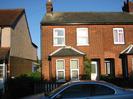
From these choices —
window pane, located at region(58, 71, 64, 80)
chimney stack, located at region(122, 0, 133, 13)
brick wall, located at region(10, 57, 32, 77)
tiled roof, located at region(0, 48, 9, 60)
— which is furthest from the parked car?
chimney stack, located at region(122, 0, 133, 13)

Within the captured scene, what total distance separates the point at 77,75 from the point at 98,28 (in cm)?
562

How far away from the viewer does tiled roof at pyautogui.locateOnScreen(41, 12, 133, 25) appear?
2780 cm

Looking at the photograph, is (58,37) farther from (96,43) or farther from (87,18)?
(87,18)

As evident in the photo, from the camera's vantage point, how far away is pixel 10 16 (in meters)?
30.8

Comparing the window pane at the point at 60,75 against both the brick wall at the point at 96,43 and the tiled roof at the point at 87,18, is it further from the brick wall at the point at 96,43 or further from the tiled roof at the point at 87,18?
the tiled roof at the point at 87,18

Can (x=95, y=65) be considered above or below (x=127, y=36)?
below

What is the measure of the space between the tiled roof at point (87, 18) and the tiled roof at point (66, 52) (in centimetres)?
274

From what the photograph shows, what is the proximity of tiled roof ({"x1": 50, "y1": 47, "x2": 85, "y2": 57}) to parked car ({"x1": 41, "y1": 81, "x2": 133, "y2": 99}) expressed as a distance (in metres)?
15.5

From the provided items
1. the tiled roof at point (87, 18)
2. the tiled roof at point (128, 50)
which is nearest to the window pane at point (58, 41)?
the tiled roof at point (87, 18)

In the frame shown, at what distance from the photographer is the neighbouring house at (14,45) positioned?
88.7 ft

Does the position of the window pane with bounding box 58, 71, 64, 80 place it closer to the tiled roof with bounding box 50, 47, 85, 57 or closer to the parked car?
the tiled roof with bounding box 50, 47, 85, 57

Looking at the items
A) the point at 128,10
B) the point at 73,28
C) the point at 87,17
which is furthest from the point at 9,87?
the point at 128,10

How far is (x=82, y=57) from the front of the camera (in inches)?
1005

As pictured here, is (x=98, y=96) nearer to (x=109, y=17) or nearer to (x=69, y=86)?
(x=69, y=86)
